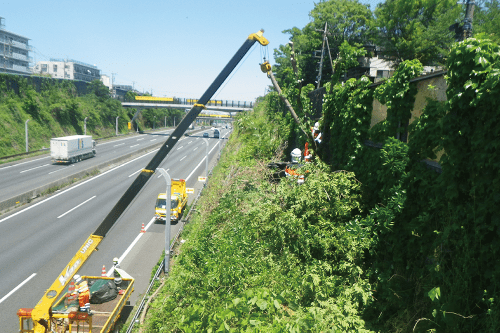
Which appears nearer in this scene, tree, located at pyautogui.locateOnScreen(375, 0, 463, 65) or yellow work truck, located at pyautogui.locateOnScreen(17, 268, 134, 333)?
yellow work truck, located at pyautogui.locateOnScreen(17, 268, 134, 333)

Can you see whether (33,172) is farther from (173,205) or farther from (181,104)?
(181,104)

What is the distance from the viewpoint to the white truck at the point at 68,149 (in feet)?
144

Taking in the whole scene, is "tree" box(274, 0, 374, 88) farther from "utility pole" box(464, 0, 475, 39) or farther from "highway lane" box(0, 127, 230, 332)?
"utility pole" box(464, 0, 475, 39)

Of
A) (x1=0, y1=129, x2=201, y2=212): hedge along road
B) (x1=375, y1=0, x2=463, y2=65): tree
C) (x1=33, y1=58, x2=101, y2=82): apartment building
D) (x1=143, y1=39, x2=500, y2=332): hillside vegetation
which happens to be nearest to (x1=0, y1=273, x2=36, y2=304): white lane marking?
(x1=143, y1=39, x2=500, y2=332): hillside vegetation

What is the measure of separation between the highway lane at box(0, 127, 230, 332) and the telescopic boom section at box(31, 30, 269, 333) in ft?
14.3

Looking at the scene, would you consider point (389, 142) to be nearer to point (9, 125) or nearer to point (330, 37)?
point (330, 37)

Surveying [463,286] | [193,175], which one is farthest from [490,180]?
[193,175]

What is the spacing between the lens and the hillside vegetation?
17.3 ft

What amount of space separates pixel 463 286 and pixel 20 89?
222 feet

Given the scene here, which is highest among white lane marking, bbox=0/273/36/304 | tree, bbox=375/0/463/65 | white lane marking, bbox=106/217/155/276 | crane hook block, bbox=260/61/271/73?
tree, bbox=375/0/463/65

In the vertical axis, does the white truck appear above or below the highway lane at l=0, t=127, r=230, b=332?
above

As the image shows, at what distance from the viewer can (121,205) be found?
1125cm

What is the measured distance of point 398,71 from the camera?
825 cm

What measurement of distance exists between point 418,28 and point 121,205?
31176 mm
